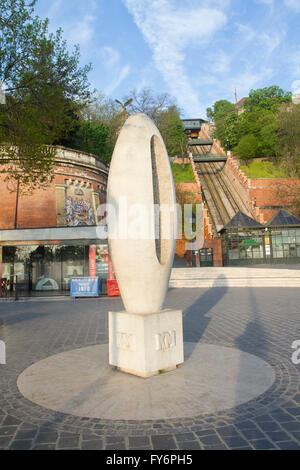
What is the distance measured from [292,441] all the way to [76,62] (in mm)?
17242

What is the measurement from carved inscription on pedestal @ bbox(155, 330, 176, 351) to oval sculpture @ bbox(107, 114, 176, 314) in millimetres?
450

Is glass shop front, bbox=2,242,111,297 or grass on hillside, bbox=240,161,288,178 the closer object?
glass shop front, bbox=2,242,111,297

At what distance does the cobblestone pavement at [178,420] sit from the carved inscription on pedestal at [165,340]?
61.3 inches

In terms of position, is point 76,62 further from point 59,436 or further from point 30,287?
point 59,436

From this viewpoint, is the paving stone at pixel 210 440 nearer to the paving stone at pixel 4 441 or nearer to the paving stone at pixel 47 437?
the paving stone at pixel 47 437

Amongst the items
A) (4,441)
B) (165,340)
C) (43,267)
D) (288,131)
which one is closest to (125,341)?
(165,340)

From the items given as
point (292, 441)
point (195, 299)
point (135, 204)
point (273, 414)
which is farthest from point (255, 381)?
point (195, 299)

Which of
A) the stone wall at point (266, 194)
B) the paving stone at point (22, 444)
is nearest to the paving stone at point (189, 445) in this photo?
the paving stone at point (22, 444)

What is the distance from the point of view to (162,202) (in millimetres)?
6125

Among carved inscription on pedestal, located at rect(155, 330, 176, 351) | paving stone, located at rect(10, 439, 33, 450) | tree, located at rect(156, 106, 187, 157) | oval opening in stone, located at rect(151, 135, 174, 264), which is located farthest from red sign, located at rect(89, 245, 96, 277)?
tree, located at rect(156, 106, 187, 157)

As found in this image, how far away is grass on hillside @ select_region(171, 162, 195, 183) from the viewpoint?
5331 centimetres

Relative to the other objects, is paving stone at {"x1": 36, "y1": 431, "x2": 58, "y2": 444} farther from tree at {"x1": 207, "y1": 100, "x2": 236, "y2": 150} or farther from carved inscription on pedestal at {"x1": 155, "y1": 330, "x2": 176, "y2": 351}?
tree at {"x1": 207, "y1": 100, "x2": 236, "y2": 150}

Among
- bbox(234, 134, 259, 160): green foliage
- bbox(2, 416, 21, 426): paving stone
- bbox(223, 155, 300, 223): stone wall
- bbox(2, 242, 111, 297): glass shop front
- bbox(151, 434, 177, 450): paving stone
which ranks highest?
bbox(234, 134, 259, 160): green foliage
